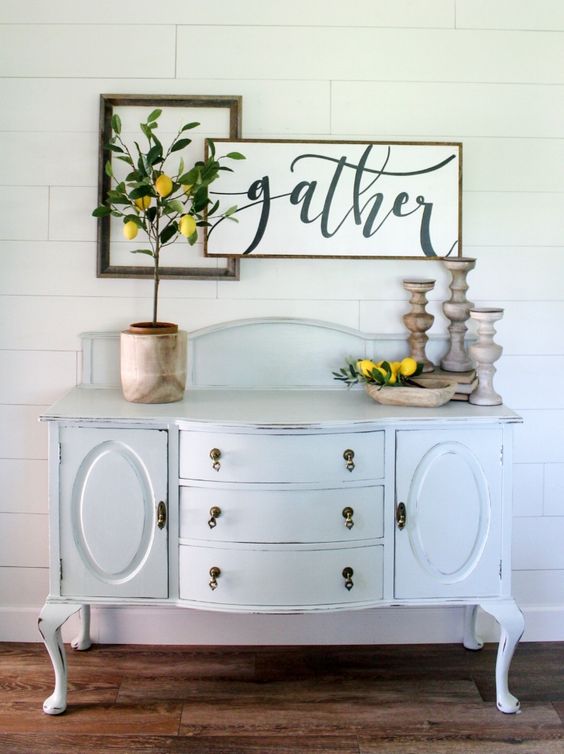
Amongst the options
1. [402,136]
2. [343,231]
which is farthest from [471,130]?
[343,231]

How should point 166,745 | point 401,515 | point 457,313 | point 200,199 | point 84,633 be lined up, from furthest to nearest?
point 84,633, point 457,313, point 200,199, point 401,515, point 166,745

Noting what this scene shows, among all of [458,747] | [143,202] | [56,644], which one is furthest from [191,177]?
[458,747]

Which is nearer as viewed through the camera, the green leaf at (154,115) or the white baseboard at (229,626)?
the green leaf at (154,115)

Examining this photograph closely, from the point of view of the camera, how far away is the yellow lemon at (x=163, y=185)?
2.50m

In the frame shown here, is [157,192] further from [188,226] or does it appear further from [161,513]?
[161,513]

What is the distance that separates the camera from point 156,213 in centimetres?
257

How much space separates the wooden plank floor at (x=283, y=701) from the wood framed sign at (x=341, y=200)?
122 cm

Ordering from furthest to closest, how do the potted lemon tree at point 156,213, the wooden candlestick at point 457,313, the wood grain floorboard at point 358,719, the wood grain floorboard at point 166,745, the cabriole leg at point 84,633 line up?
1. the cabriole leg at point 84,633
2. the wooden candlestick at point 457,313
3. the potted lemon tree at point 156,213
4. the wood grain floorboard at point 358,719
5. the wood grain floorboard at point 166,745

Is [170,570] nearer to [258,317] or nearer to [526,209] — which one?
[258,317]

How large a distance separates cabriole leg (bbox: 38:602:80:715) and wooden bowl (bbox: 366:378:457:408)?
98 cm

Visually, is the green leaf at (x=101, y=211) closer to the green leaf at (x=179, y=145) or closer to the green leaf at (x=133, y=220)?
the green leaf at (x=133, y=220)

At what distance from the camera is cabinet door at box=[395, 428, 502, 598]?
2.41 meters

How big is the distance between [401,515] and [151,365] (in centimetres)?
77

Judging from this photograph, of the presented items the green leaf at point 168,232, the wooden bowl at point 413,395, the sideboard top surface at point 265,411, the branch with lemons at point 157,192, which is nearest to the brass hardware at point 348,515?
the sideboard top surface at point 265,411
